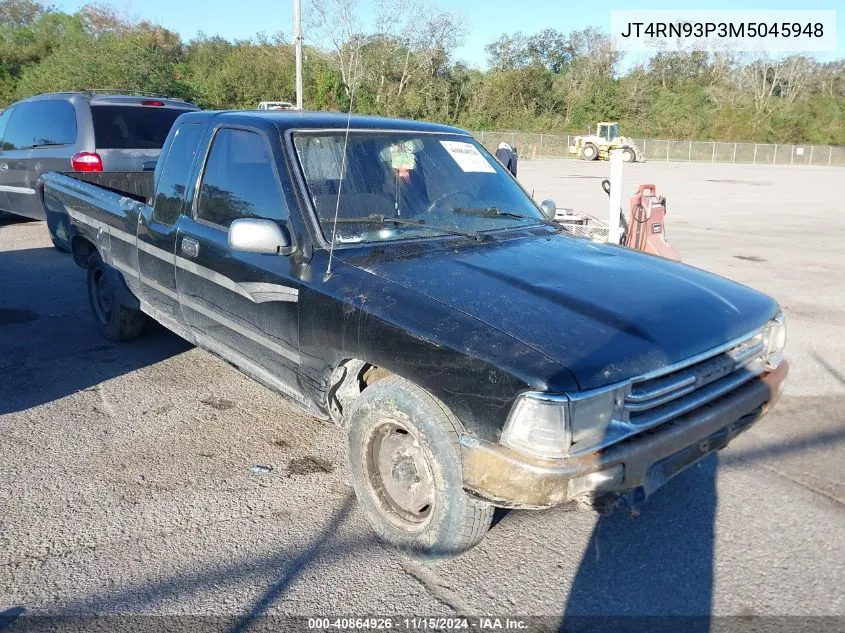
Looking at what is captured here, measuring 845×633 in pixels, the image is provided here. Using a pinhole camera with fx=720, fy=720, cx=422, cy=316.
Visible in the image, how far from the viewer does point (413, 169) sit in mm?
4070

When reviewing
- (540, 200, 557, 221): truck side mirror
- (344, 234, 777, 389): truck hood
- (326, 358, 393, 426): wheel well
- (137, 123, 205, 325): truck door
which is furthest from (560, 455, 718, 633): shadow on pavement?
(137, 123, 205, 325): truck door

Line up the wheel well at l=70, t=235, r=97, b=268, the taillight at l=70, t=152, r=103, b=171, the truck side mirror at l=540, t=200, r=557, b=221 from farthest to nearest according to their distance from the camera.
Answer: the taillight at l=70, t=152, r=103, b=171, the wheel well at l=70, t=235, r=97, b=268, the truck side mirror at l=540, t=200, r=557, b=221

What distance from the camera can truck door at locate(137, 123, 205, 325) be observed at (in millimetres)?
4535

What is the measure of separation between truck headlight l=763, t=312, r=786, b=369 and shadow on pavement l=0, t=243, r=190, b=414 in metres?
4.28

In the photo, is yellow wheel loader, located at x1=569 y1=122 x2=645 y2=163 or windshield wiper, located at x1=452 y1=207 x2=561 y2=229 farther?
yellow wheel loader, located at x1=569 y1=122 x2=645 y2=163

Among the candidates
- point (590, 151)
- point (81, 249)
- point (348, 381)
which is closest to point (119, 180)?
point (81, 249)

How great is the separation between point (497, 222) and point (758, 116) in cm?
6740

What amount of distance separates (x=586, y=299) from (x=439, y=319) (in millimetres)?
663

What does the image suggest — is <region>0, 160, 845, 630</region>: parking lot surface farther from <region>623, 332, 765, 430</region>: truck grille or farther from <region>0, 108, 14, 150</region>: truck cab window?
<region>0, 108, 14, 150</region>: truck cab window

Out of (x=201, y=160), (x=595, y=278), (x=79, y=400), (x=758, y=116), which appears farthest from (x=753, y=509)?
(x=758, y=116)

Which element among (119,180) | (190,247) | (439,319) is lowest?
(439,319)

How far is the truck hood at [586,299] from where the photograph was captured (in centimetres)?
271

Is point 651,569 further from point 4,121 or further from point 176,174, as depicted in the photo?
point 4,121

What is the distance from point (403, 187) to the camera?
3.94 metres
